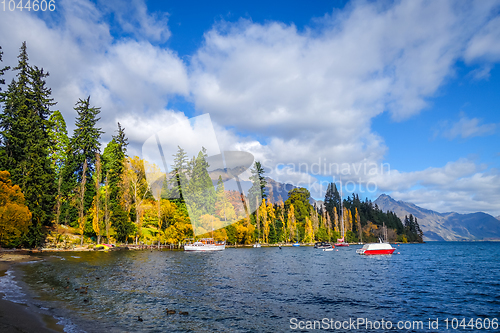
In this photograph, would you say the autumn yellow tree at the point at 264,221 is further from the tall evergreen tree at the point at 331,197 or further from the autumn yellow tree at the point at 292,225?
the tall evergreen tree at the point at 331,197

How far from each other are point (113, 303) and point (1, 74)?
3670cm

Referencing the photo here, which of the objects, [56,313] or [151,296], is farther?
[151,296]

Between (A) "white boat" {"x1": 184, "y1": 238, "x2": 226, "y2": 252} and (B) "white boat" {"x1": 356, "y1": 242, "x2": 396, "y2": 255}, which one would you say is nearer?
(B) "white boat" {"x1": 356, "y1": 242, "x2": 396, "y2": 255}

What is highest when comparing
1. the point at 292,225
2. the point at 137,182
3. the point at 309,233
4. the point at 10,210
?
the point at 137,182

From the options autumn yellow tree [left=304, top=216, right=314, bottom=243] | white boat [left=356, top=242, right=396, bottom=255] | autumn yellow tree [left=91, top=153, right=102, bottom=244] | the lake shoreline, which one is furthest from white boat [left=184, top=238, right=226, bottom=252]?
autumn yellow tree [left=304, top=216, right=314, bottom=243]

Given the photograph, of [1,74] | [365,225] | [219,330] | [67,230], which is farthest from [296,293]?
[365,225]

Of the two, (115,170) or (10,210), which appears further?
(115,170)

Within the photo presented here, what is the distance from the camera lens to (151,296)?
17.8m

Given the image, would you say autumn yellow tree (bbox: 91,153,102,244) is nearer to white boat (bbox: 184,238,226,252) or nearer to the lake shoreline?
white boat (bbox: 184,238,226,252)

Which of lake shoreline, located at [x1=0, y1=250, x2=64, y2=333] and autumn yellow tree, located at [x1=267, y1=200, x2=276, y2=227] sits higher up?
autumn yellow tree, located at [x1=267, y1=200, x2=276, y2=227]

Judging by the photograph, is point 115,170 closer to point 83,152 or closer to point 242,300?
point 83,152

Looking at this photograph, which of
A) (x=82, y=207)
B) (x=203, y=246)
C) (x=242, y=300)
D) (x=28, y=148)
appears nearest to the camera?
(x=242, y=300)

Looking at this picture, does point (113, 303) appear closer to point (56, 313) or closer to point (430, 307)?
point (56, 313)

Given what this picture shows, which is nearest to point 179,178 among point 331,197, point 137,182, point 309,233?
point 137,182
